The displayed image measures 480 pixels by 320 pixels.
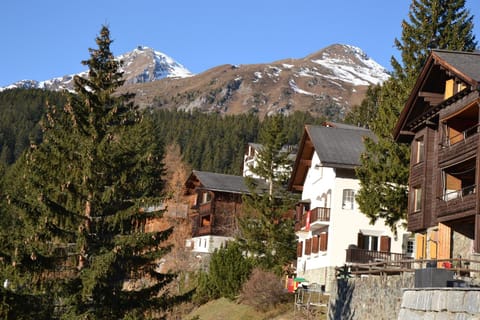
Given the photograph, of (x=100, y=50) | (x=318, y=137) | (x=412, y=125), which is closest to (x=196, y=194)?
(x=318, y=137)

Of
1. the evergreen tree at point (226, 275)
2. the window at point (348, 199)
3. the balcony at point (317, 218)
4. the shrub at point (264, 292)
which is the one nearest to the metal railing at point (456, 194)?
the shrub at point (264, 292)

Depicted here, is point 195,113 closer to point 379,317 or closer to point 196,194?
point 196,194

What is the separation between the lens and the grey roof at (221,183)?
67.8 metres

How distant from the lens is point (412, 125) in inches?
1328

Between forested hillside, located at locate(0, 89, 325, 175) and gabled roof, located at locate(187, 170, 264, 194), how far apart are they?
38.8 metres

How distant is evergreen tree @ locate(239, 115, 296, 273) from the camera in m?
48.5

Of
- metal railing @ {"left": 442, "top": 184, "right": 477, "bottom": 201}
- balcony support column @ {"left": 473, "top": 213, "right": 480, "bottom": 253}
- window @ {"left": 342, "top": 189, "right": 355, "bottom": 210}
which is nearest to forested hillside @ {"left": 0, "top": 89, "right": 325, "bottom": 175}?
window @ {"left": 342, "top": 189, "right": 355, "bottom": 210}

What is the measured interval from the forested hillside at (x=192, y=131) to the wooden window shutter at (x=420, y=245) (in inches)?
3021

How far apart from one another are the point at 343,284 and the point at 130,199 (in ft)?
33.9

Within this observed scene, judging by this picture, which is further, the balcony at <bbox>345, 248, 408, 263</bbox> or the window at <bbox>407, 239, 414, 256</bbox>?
the window at <bbox>407, 239, 414, 256</bbox>

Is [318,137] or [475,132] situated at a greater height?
[318,137]

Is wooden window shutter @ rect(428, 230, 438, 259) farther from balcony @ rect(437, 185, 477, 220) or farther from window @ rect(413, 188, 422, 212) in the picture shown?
window @ rect(413, 188, 422, 212)

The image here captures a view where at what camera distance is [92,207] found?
25453 mm

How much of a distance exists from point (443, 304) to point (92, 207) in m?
12.7
